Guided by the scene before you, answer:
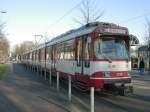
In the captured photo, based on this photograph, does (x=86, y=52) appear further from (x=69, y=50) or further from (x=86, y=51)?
(x=69, y=50)

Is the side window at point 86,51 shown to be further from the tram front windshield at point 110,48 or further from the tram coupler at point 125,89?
the tram coupler at point 125,89

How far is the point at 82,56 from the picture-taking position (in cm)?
1722

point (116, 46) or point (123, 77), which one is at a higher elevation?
point (116, 46)

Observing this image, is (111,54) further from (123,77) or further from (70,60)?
(70,60)

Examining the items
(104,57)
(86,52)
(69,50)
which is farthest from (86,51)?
(69,50)

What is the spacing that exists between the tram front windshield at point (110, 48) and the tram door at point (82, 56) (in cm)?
69

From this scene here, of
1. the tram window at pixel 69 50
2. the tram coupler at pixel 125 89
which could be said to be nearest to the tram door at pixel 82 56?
the tram window at pixel 69 50

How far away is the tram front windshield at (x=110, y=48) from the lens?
15.8m

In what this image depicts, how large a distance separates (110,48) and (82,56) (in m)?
1.84

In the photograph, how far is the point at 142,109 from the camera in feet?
40.4

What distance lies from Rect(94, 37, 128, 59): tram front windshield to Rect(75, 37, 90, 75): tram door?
689 mm

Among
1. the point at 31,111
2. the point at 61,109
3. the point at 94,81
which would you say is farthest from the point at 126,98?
the point at 31,111

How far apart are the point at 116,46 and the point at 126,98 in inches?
96.4

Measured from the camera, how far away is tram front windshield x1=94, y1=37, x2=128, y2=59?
1577 cm
